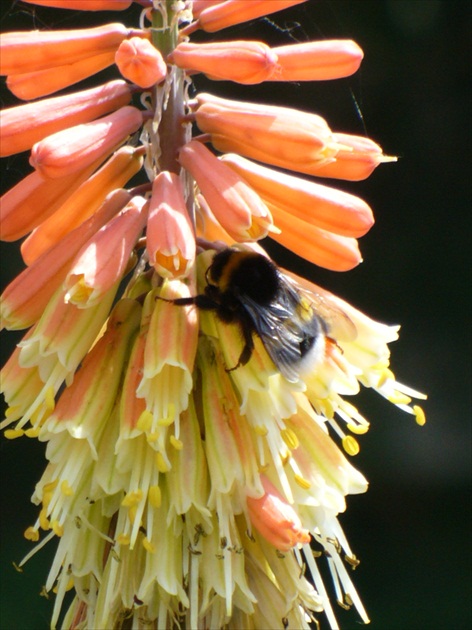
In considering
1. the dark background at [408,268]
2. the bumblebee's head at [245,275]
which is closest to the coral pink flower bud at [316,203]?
the bumblebee's head at [245,275]

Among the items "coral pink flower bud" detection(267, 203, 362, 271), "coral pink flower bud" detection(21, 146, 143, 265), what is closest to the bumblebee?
"coral pink flower bud" detection(267, 203, 362, 271)

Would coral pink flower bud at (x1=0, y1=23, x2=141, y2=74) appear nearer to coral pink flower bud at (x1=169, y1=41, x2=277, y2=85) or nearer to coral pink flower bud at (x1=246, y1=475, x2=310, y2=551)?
coral pink flower bud at (x1=169, y1=41, x2=277, y2=85)

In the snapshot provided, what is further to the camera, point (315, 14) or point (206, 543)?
point (315, 14)

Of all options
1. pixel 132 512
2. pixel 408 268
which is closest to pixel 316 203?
pixel 132 512

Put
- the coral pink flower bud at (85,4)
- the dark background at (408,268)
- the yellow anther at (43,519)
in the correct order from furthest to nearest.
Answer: the dark background at (408,268), the coral pink flower bud at (85,4), the yellow anther at (43,519)

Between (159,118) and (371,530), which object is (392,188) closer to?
(371,530)

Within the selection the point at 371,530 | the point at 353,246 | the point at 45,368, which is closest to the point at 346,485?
the point at 353,246

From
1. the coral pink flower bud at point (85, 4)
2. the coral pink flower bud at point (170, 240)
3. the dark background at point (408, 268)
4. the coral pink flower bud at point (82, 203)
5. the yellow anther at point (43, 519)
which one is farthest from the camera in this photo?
the dark background at point (408, 268)

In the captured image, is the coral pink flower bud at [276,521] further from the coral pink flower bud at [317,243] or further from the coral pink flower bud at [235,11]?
the coral pink flower bud at [235,11]
